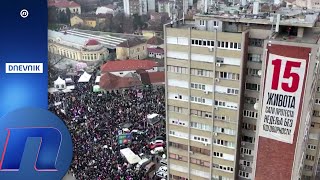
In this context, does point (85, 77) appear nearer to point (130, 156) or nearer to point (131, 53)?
point (131, 53)

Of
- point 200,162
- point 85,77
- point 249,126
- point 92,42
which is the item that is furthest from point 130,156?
point 92,42

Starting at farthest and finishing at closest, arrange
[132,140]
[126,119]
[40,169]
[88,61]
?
[88,61], [126,119], [132,140], [40,169]

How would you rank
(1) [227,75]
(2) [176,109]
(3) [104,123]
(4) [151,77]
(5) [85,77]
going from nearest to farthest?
1. (1) [227,75]
2. (2) [176,109]
3. (3) [104,123]
4. (5) [85,77]
5. (4) [151,77]

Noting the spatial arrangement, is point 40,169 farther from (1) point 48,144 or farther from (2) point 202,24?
(2) point 202,24

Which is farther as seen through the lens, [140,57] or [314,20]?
[140,57]

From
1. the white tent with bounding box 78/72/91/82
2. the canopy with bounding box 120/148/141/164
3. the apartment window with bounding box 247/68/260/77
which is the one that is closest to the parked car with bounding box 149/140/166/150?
the canopy with bounding box 120/148/141/164

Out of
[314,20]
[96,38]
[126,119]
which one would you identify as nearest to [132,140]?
[126,119]
